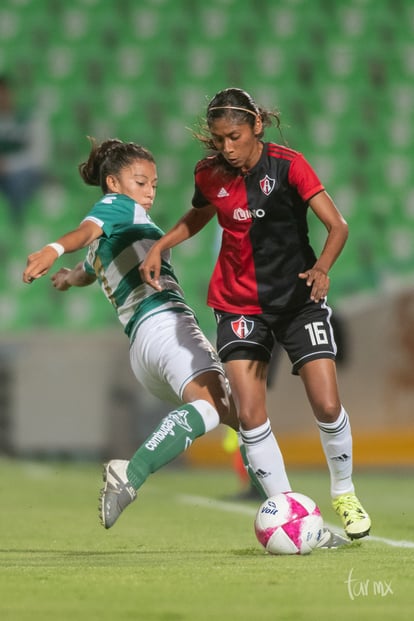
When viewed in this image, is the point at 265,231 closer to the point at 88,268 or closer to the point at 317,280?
the point at 317,280

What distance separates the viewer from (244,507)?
7.00 metres

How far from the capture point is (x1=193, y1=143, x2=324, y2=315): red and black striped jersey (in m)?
4.59

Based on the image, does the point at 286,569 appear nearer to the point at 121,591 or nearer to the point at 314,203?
the point at 121,591

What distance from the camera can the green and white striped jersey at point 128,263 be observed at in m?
4.63

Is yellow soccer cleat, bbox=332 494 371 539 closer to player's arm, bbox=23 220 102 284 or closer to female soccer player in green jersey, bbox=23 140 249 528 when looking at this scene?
female soccer player in green jersey, bbox=23 140 249 528

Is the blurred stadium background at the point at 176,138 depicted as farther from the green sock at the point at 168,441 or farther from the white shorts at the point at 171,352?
the green sock at the point at 168,441

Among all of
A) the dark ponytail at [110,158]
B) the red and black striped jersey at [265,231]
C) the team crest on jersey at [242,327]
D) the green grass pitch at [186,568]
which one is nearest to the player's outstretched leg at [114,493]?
the green grass pitch at [186,568]

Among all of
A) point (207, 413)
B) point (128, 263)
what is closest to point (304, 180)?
point (128, 263)

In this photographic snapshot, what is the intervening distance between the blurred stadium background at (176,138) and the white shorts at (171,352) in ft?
22.3

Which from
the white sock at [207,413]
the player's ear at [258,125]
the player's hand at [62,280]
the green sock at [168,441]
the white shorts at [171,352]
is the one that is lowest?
the green sock at [168,441]

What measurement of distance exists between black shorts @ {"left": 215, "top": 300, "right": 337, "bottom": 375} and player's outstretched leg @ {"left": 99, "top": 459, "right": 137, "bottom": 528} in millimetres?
708

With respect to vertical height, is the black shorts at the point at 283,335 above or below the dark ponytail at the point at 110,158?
below

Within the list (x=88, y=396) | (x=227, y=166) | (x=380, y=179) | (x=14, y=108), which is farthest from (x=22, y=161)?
(x=227, y=166)

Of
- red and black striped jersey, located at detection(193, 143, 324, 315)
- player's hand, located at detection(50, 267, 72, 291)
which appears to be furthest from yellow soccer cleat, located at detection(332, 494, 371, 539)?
player's hand, located at detection(50, 267, 72, 291)
